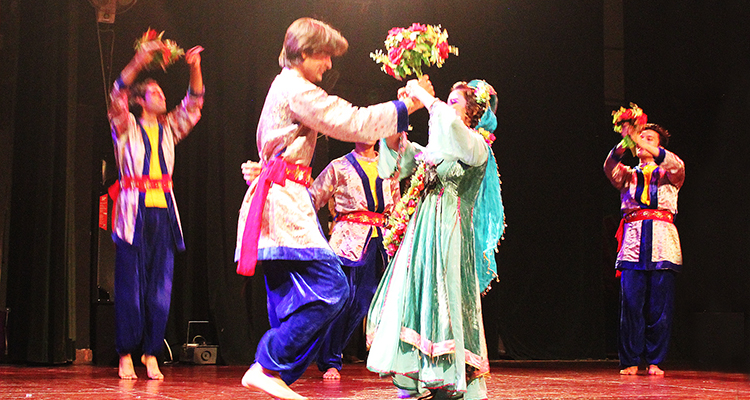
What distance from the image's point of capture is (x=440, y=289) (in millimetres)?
2785

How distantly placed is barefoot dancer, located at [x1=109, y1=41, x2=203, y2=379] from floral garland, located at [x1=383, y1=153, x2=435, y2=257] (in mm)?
1650

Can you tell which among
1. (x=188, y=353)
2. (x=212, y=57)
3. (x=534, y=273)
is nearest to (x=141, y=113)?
A: (x=212, y=57)

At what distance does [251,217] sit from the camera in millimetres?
2609

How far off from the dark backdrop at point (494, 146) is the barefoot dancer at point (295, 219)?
354 centimetres

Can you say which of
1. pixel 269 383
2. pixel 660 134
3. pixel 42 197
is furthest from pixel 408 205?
pixel 42 197

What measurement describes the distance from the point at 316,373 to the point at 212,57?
8.67 ft

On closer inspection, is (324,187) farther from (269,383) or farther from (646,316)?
(646,316)

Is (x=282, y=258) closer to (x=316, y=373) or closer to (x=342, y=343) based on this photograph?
(x=342, y=343)

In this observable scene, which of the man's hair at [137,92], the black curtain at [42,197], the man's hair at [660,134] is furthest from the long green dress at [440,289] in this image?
the black curtain at [42,197]

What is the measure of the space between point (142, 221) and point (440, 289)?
2.12m

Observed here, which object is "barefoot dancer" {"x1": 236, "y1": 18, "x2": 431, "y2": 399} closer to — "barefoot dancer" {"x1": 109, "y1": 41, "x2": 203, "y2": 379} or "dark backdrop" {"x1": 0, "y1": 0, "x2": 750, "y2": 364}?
"barefoot dancer" {"x1": 109, "y1": 41, "x2": 203, "y2": 379}

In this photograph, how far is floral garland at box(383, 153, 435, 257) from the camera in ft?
9.99

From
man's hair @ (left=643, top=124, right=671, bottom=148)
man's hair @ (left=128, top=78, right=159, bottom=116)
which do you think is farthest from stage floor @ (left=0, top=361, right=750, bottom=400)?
man's hair @ (left=643, top=124, right=671, bottom=148)

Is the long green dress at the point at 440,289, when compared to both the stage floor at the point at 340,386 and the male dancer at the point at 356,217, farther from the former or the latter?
the male dancer at the point at 356,217
